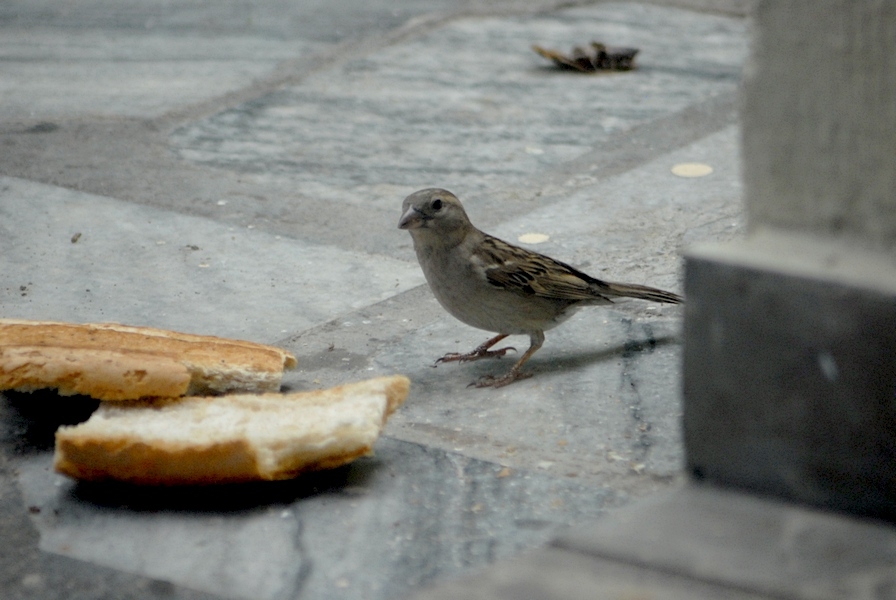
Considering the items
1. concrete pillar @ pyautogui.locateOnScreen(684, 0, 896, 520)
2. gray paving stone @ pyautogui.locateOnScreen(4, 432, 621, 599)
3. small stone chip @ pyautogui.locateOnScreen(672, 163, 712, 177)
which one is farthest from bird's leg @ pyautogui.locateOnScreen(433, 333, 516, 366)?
concrete pillar @ pyautogui.locateOnScreen(684, 0, 896, 520)

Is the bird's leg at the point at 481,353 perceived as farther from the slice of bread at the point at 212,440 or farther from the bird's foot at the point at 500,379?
the slice of bread at the point at 212,440

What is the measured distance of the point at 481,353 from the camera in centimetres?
395

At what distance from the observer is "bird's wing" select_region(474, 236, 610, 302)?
3.84 meters

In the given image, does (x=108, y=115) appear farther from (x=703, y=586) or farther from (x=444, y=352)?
(x=703, y=586)

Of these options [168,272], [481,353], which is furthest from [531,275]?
[168,272]

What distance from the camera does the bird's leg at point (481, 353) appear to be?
3843mm

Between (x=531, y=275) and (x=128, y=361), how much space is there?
4.49 feet

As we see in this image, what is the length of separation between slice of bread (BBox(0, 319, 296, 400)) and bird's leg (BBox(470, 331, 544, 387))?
57 cm

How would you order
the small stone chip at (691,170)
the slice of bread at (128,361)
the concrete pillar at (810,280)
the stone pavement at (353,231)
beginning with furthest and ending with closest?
1. the small stone chip at (691,170)
2. the slice of bread at (128,361)
3. the stone pavement at (353,231)
4. the concrete pillar at (810,280)

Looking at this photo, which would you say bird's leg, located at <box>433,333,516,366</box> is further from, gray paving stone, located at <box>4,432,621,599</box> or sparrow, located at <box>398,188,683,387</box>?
gray paving stone, located at <box>4,432,621,599</box>

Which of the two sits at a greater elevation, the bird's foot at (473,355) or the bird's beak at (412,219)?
the bird's beak at (412,219)

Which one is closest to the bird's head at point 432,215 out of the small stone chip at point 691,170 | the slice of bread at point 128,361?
the slice of bread at point 128,361

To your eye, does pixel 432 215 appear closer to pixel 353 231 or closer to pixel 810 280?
pixel 353 231

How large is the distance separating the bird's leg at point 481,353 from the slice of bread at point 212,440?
0.83 metres
